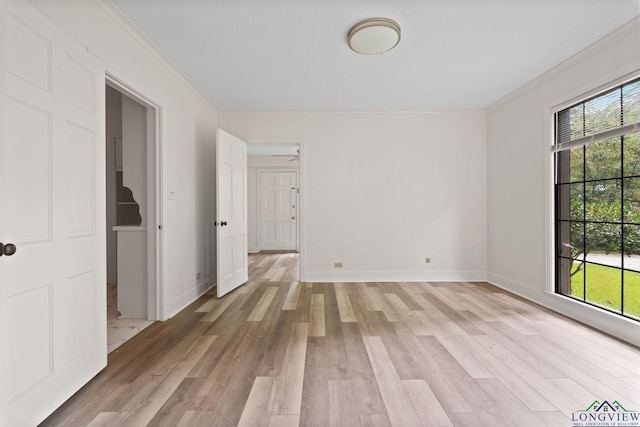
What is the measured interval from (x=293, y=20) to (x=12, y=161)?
1.92 meters

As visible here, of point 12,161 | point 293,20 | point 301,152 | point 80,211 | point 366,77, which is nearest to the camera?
point 12,161

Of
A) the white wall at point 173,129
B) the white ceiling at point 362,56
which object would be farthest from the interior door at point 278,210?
the white ceiling at point 362,56

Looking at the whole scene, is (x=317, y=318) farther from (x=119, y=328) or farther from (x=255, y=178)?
(x=255, y=178)

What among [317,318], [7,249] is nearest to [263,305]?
[317,318]

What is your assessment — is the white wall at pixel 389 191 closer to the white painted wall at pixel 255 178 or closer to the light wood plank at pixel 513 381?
the light wood plank at pixel 513 381

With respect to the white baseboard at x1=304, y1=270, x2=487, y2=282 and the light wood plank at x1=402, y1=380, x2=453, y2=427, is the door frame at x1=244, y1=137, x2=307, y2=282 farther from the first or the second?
the light wood plank at x1=402, y1=380, x2=453, y2=427

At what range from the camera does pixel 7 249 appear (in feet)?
4.09

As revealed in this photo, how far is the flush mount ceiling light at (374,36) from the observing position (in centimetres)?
220

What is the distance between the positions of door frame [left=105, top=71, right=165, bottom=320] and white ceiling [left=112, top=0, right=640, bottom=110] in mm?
701

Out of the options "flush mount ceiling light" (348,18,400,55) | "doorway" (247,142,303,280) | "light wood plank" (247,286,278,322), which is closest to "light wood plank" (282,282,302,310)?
"light wood plank" (247,286,278,322)

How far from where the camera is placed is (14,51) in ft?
4.31

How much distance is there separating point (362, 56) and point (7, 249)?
2804 mm

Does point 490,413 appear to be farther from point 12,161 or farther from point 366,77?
point 366,77

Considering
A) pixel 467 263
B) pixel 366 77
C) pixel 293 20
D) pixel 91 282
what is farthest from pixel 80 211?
pixel 467 263
